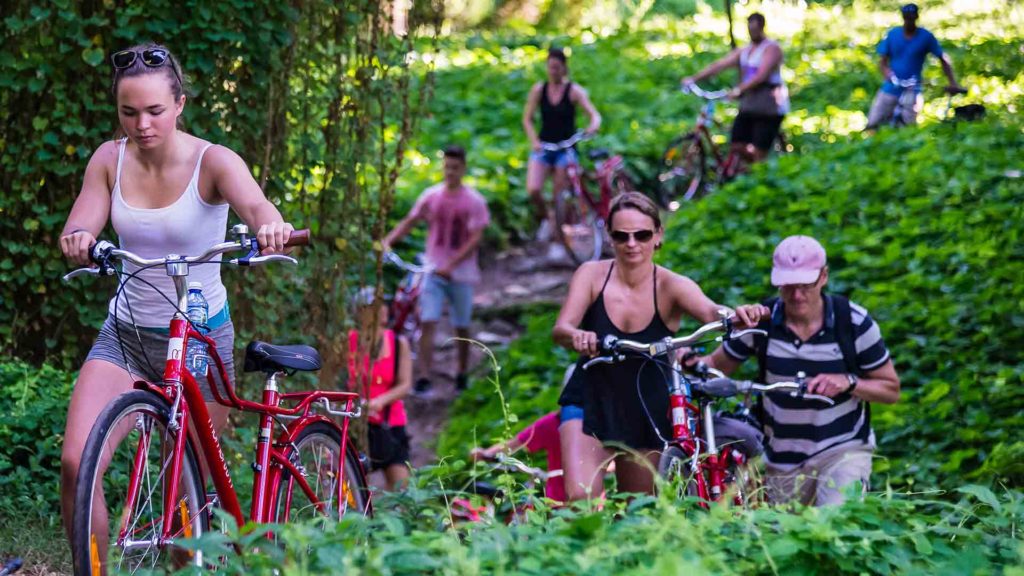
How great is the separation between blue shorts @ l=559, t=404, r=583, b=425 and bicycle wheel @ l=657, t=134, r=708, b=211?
37.7ft

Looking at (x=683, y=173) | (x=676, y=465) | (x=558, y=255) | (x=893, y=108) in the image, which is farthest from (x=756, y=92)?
(x=676, y=465)

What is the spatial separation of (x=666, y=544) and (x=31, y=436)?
4073 millimetres

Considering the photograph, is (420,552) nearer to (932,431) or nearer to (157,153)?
(157,153)

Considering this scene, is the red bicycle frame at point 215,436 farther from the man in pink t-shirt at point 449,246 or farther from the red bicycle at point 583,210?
the red bicycle at point 583,210

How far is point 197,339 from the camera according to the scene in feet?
15.3

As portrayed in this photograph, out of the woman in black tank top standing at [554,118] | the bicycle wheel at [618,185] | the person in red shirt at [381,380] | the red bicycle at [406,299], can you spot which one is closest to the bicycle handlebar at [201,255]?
the person in red shirt at [381,380]

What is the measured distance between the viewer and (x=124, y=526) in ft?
14.1

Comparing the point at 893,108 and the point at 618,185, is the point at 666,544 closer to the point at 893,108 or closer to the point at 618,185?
the point at 618,185

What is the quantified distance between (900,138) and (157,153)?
13067 millimetres

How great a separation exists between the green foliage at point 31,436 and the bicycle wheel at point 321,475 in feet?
4.53

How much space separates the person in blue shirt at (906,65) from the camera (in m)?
16.5

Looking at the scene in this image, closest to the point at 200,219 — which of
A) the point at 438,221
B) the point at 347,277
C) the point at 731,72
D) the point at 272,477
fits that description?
the point at 272,477

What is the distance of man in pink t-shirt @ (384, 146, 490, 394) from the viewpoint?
42.0 feet

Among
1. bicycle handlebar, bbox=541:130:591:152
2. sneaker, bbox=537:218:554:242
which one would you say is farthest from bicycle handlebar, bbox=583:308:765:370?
sneaker, bbox=537:218:554:242
